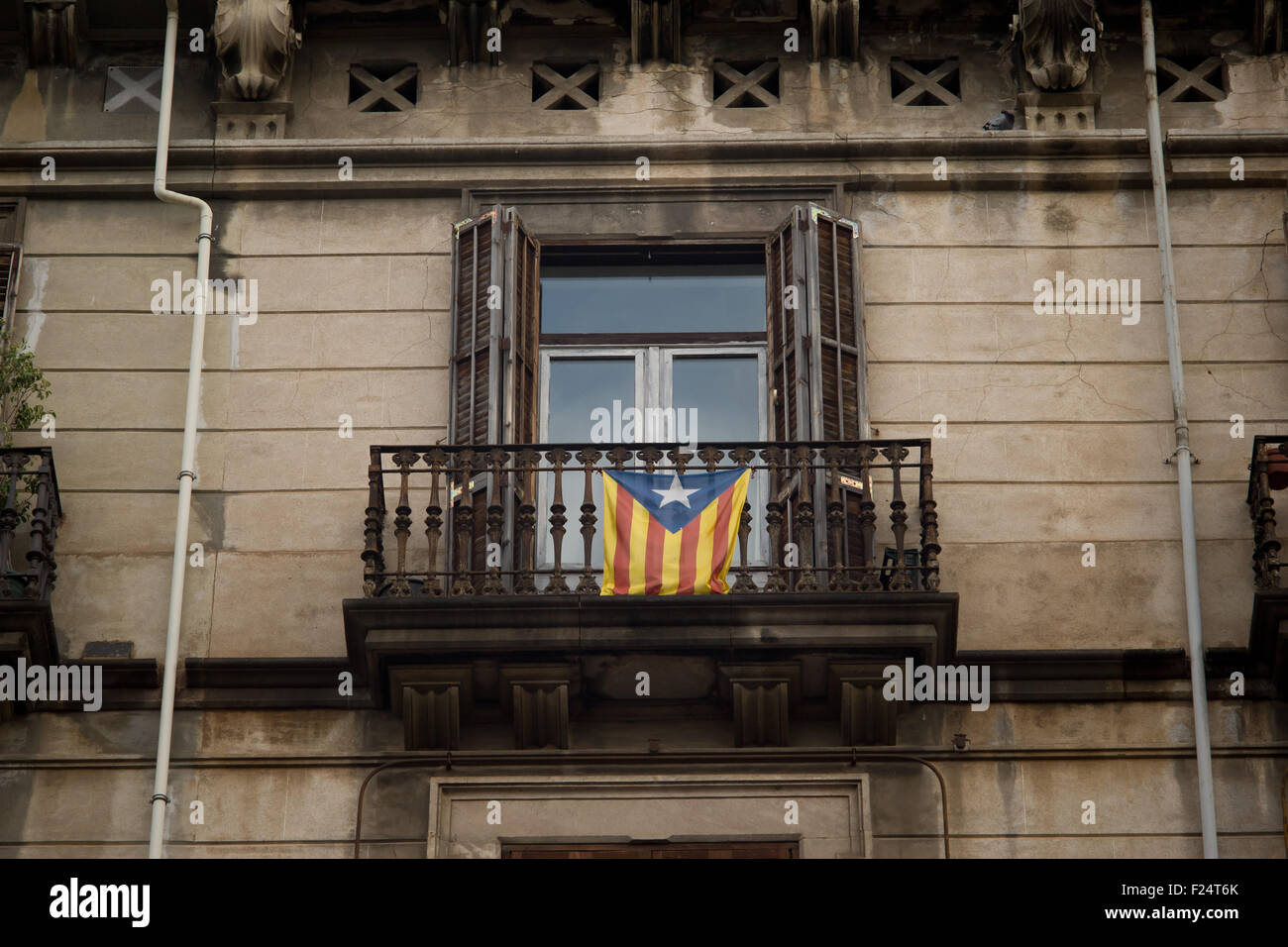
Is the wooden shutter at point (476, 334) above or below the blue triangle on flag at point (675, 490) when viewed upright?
above

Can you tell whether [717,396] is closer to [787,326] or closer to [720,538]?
[787,326]

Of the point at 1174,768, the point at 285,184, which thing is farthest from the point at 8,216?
the point at 1174,768

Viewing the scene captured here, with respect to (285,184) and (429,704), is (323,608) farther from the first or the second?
(285,184)

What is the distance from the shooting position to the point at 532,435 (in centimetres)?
1504

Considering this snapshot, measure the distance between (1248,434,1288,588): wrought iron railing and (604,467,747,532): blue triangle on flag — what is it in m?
3.16

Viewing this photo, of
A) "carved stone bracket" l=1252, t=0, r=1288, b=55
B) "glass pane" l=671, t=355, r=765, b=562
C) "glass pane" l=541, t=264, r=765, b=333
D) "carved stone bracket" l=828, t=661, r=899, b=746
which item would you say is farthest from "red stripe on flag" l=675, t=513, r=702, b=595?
"carved stone bracket" l=1252, t=0, r=1288, b=55

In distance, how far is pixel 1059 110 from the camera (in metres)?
16.2

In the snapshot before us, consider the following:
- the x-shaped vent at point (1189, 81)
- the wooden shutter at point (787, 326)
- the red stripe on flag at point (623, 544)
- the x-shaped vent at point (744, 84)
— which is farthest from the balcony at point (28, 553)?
the x-shaped vent at point (1189, 81)

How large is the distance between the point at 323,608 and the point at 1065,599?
463 cm

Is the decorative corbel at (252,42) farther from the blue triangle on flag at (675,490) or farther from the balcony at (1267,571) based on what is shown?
the balcony at (1267,571)

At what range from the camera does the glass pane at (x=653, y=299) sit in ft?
52.0

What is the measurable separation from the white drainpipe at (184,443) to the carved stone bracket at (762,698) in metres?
3.33

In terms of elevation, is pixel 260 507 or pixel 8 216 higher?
pixel 8 216

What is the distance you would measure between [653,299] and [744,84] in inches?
71.2
